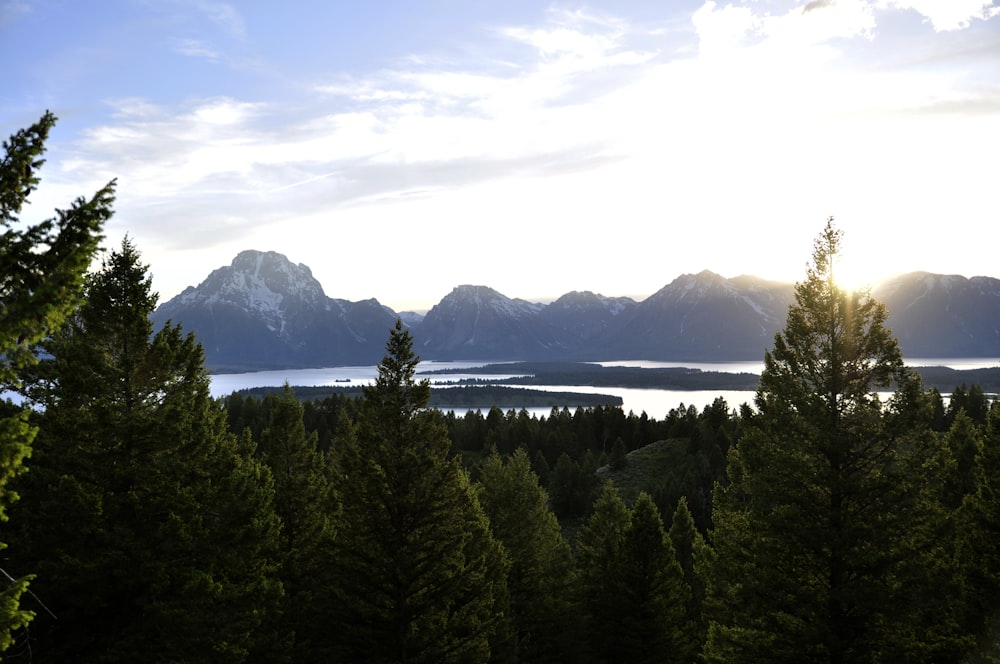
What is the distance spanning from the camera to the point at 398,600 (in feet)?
70.7

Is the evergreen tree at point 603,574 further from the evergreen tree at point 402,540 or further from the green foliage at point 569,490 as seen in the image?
the green foliage at point 569,490

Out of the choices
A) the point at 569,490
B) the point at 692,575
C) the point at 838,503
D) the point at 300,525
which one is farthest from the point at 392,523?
the point at 569,490

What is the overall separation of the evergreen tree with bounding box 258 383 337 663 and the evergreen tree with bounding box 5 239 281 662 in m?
3.95

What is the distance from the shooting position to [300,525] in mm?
26250

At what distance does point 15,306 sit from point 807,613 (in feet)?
62.5

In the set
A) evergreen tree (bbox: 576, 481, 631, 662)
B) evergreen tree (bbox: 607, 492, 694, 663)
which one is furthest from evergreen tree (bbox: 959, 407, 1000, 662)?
evergreen tree (bbox: 576, 481, 631, 662)

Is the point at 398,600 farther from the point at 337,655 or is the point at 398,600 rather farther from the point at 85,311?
the point at 85,311

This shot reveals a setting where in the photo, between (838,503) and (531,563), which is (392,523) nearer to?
(838,503)

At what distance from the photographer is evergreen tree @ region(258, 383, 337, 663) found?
75.7 ft

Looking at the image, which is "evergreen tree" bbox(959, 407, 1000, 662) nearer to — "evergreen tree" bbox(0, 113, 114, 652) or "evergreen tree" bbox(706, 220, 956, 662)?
"evergreen tree" bbox(706, 220, 956, 662)

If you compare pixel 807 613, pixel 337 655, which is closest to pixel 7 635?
pixel 337 655

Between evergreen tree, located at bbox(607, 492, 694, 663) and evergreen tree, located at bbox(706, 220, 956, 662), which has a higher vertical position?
evergreen tree, located at bbox(706, 220, 956, 662)

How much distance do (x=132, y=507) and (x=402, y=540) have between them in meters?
8.49

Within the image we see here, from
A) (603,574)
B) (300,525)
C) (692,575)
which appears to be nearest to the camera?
(300,525)
